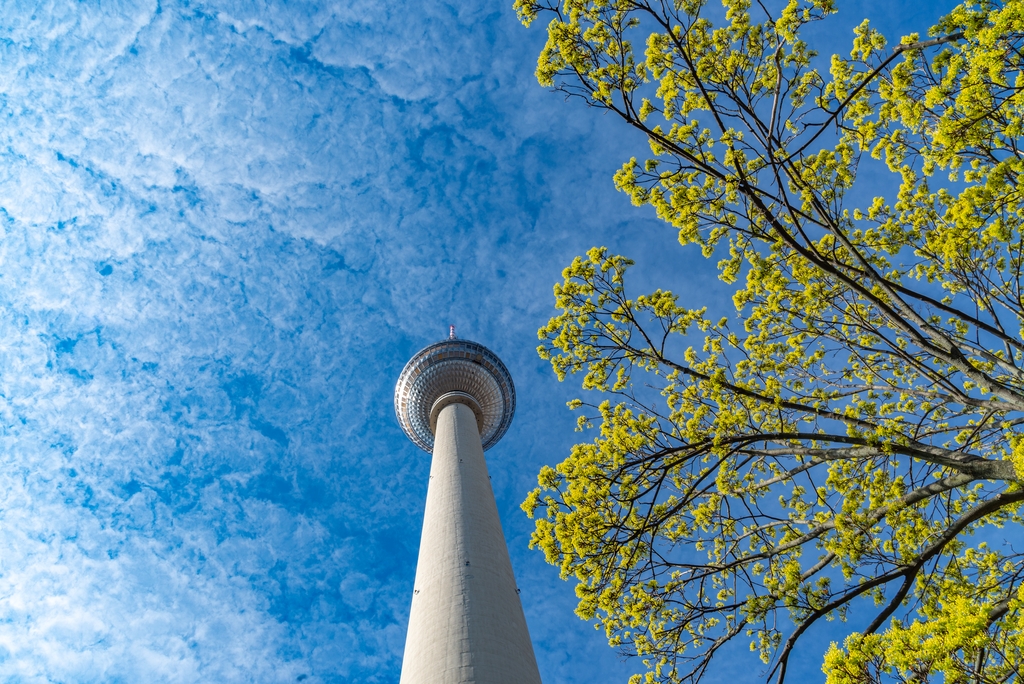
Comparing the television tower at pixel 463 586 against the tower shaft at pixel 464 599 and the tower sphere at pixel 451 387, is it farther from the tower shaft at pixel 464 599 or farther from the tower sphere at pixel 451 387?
the tower sphere at pixel 451 387

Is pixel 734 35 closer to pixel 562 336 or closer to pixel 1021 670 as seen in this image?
pixel 562 336

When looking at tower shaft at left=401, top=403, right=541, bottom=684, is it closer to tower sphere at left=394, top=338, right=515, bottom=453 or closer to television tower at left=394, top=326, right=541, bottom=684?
television tower at left=394, top=326, right=541, bottom=684

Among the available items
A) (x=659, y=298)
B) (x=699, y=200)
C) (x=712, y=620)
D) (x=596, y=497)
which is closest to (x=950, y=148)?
(x=699, y=200)

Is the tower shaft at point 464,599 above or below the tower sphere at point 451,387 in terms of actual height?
below

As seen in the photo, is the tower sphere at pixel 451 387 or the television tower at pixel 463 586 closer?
the television tower at pixel 463 586

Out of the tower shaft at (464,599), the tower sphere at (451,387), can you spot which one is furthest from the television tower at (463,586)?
the tower sphere at (451,387)

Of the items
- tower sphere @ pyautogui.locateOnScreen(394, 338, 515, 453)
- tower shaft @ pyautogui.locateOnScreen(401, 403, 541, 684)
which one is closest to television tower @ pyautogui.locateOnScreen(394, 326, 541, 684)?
tower shaft @ pyautogui.locateOnScreen(401, 403, 541, 684)

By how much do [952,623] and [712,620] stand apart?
5.26 meters

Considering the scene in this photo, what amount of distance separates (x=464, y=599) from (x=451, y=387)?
22.7m

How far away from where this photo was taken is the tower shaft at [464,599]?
52.4 feet

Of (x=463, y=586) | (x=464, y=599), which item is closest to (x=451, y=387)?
(x=463, y=586)

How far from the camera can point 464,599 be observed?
1814 centimetres

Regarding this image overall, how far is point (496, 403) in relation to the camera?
4241cm

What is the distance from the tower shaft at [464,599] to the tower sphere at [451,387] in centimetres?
1337
